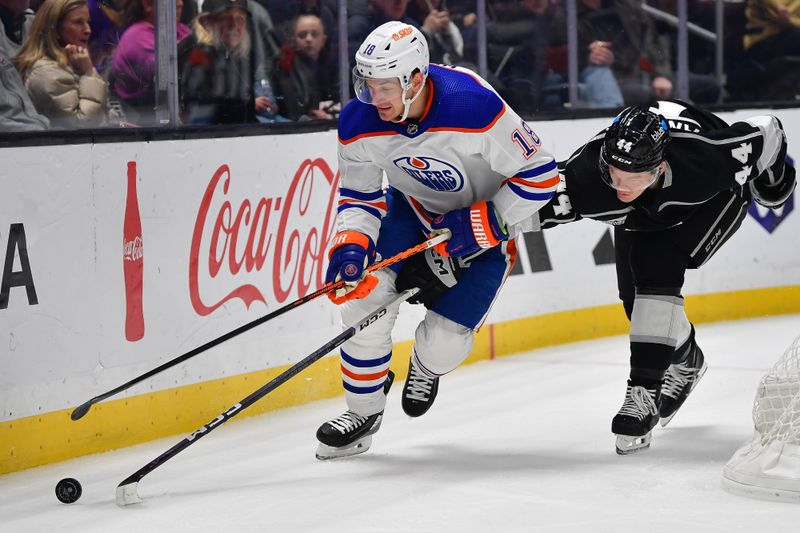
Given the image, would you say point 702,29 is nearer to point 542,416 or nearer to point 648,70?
point 648,70

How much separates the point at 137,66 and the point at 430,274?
124cm

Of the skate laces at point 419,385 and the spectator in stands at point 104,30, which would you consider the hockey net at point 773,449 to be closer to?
the skate laces at point 419,385

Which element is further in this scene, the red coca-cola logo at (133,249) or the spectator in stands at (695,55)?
the spectator in stands at (695,55)

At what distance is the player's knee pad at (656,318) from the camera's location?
11.4 feet

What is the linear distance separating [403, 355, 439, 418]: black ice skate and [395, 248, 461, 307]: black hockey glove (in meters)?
0.22

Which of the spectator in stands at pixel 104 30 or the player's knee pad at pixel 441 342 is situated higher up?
the spectator in stands at pixel 104 30

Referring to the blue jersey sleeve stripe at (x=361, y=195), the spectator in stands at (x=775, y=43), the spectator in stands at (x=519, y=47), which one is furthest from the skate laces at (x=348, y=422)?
the spectator in stands at (x=775, y=43)

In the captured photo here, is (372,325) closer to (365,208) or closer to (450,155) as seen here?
(365,208)

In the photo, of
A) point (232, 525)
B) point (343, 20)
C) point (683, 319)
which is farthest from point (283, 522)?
point (343, 20)

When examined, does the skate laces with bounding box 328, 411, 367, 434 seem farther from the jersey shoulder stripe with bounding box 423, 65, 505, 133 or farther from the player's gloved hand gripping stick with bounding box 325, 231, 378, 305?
the jersey shoulder stripe with bounding box 423, 65, 505, 133

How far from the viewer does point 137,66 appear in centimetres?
399

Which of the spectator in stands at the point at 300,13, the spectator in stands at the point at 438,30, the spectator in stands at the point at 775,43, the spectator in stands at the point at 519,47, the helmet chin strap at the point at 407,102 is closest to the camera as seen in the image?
the helmet chin strap at the point at 407,102

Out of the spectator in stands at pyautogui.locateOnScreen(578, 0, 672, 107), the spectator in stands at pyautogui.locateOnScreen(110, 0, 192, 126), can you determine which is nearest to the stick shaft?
the spectator in stands at pyautogui.locateOnScreen(110, 0, 192, 126)

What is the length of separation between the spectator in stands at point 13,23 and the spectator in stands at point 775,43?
12.8 feet
